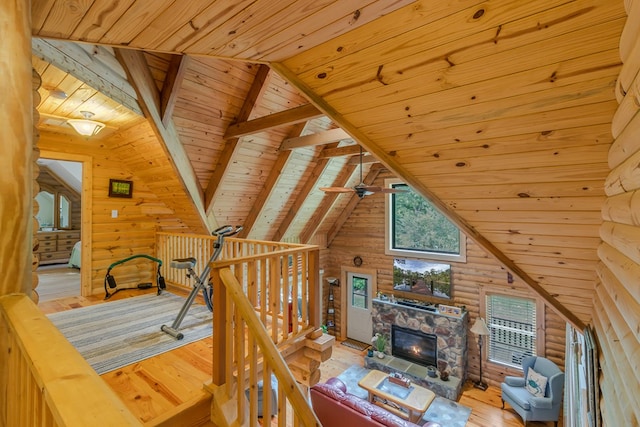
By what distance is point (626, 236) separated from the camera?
1.07m

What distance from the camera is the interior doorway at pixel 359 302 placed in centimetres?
821

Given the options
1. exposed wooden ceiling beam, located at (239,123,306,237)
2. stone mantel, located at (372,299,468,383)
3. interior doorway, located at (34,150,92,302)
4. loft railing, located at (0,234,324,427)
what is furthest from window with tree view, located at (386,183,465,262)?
interior doorway, located at (34,150,92,302)

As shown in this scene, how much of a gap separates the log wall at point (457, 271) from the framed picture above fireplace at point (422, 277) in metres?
0.19

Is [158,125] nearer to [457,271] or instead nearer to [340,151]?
[340,151]

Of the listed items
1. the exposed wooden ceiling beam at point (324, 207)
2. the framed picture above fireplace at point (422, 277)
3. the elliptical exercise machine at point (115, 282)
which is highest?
the exposed wooden ceiling beam at point (324, 207)

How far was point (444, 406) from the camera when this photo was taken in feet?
18.7

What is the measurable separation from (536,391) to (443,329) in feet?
5.96

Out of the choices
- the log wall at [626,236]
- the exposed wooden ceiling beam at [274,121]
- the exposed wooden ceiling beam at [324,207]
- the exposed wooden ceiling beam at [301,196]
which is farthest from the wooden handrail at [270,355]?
the exposed wooden ceiling beam at [324,207]

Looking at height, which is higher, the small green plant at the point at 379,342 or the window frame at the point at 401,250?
the window frame at the point at 401,250

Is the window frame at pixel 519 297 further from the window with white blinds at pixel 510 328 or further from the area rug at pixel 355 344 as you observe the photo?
the area rug at pixel 355 344

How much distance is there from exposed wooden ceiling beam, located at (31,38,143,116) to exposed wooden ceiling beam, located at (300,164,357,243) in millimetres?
4422

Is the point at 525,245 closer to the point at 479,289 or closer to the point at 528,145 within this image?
the point at 528,145

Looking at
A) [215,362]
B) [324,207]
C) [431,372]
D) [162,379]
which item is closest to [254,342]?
[215,362]

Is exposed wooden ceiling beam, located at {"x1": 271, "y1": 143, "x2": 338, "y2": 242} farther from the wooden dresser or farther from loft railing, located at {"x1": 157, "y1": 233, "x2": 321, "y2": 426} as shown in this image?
the wooden dresser
